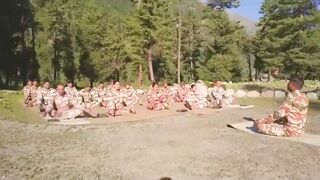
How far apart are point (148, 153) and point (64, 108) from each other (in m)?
6.25

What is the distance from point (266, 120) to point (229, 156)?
2.69m

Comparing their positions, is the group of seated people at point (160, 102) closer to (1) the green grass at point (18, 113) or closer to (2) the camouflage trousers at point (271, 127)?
(2) the camouflage trousers at point (271, 127)

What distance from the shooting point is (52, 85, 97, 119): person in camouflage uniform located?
45.4ft

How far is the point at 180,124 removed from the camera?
1237cm

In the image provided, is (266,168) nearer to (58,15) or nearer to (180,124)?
(180,124)

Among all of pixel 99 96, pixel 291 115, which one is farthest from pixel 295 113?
pixel 99 96

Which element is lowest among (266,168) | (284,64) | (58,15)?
(266,168)

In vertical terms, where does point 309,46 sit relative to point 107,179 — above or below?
above

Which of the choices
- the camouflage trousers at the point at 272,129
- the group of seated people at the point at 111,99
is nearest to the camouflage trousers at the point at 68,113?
the group of seated people at the point at 111,99

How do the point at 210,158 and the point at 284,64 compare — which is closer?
the point at 210,158

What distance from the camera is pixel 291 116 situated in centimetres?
1003

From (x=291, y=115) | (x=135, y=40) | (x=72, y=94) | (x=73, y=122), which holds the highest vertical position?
(x=135, y=40)

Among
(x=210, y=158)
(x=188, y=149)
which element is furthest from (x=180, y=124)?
(x=210, y=158)

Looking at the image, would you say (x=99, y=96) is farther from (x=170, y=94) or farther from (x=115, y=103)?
(x=115, y=103)
